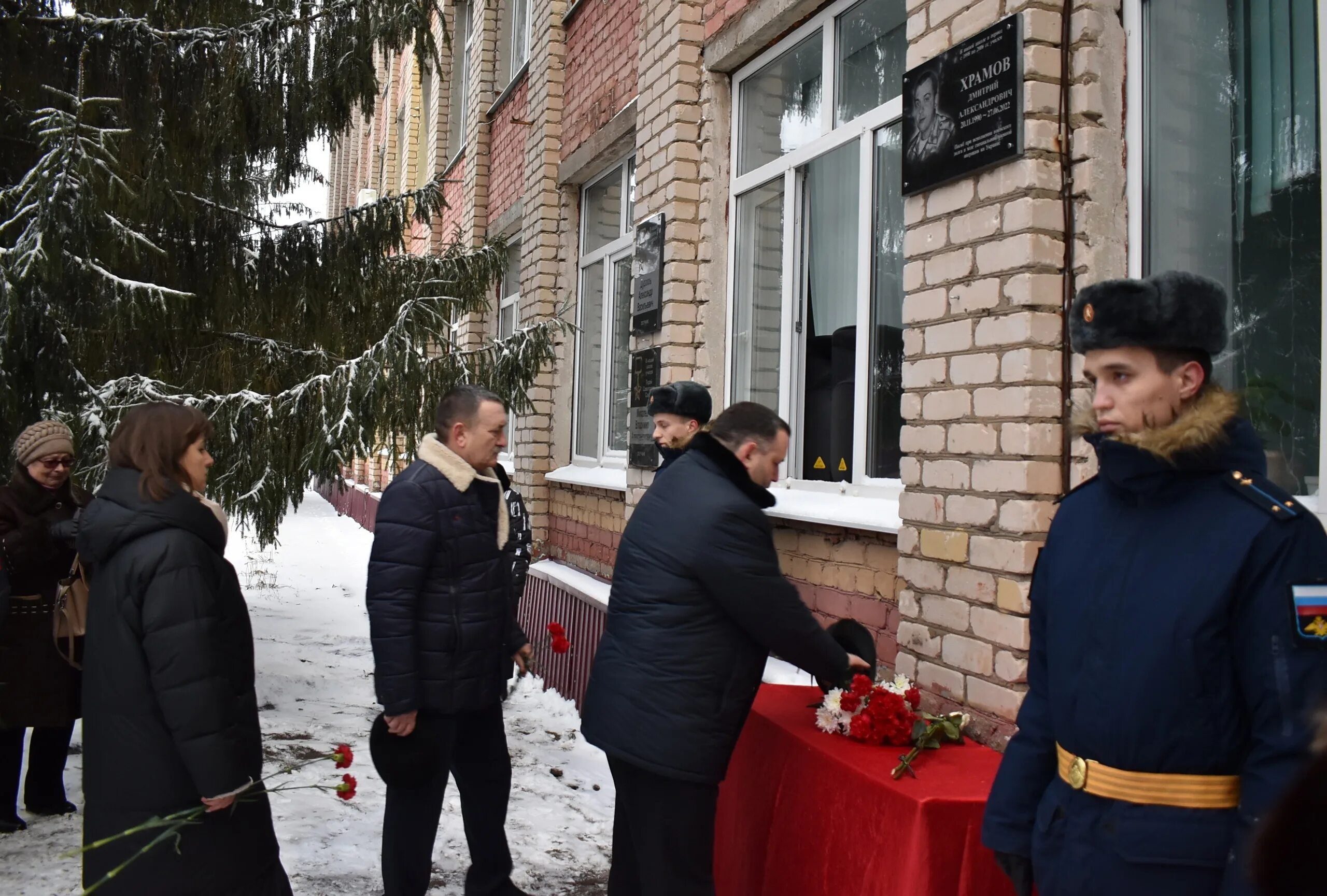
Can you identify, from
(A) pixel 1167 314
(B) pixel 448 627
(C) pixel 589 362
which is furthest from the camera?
(C) pixel 589 362

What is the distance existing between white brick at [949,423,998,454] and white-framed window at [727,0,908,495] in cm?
73

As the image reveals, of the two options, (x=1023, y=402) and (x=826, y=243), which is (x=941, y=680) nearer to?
(x=1023, y=402)

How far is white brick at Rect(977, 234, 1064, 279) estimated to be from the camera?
3.05 metres

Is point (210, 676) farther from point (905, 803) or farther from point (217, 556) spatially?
point (905, 803)

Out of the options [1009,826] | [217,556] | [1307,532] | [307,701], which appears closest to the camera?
[1307,532]

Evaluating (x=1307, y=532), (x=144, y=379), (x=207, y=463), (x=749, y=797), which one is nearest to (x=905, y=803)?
(x=749, y=797)

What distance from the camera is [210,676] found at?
2.52 meters

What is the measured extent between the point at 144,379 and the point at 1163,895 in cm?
515

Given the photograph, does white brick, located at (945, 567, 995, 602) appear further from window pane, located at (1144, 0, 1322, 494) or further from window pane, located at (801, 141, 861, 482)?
window pane, located at (801, 141, 861, 482)

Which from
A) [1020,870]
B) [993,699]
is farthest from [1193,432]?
Answer: [993,699]

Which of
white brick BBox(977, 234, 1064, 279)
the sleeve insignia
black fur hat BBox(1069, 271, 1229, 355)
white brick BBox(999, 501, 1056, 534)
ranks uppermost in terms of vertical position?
white brick BBox(977, 234, 1064, 279)

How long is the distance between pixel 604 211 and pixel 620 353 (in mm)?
1167

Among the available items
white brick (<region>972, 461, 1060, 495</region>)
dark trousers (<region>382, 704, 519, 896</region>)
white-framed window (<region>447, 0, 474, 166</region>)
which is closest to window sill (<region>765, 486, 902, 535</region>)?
white brick (<region>972, 461, 1060, 495</region>)

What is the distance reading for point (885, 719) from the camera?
9.43 feet
